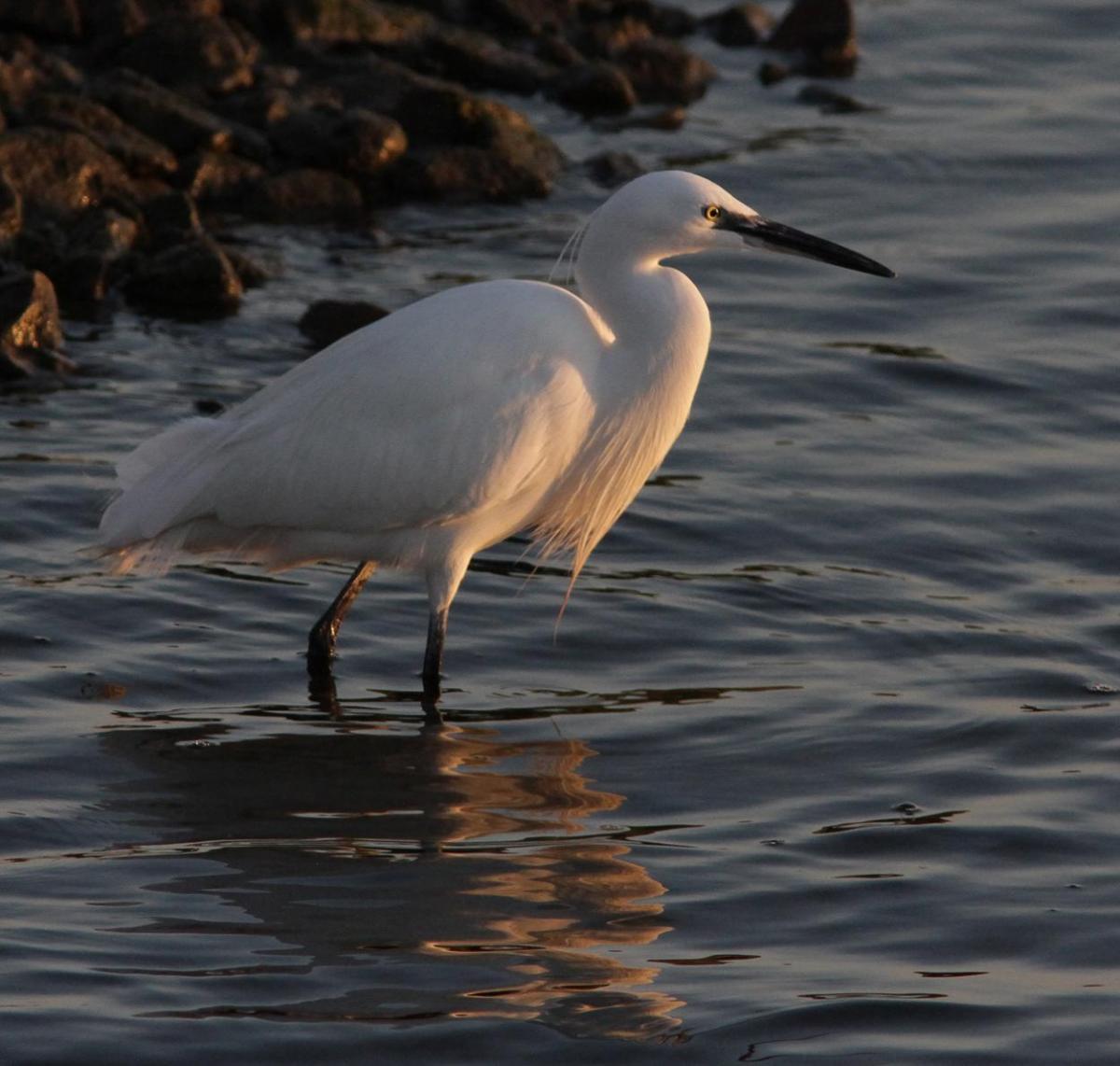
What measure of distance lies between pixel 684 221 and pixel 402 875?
2649 millimetres

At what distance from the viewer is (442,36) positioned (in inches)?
605

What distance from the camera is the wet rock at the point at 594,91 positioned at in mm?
15375

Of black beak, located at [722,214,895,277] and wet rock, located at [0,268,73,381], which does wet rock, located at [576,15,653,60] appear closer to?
wet rock, located at [0,268,73,381]

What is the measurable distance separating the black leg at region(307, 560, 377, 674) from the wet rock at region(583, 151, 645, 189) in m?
6.40

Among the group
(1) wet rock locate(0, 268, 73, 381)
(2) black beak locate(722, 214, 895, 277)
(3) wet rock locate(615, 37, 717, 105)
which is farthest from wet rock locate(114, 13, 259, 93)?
(2) black beak locate(722, 214, 895, 277)

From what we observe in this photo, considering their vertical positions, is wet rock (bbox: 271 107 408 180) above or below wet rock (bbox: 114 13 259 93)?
below

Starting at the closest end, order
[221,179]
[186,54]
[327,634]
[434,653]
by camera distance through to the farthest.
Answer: [434,653], [327,634], [221,179], [186,54]

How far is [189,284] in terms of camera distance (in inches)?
454

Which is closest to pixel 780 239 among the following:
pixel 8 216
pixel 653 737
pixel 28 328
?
pixel 653 737

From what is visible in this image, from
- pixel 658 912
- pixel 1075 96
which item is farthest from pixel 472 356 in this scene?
pixel 1075 96

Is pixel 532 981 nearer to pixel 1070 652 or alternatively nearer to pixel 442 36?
pixel 1070 652

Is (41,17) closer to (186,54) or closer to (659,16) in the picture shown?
(186,54)

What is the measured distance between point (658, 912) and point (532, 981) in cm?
58

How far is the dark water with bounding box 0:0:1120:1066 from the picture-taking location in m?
5.70
